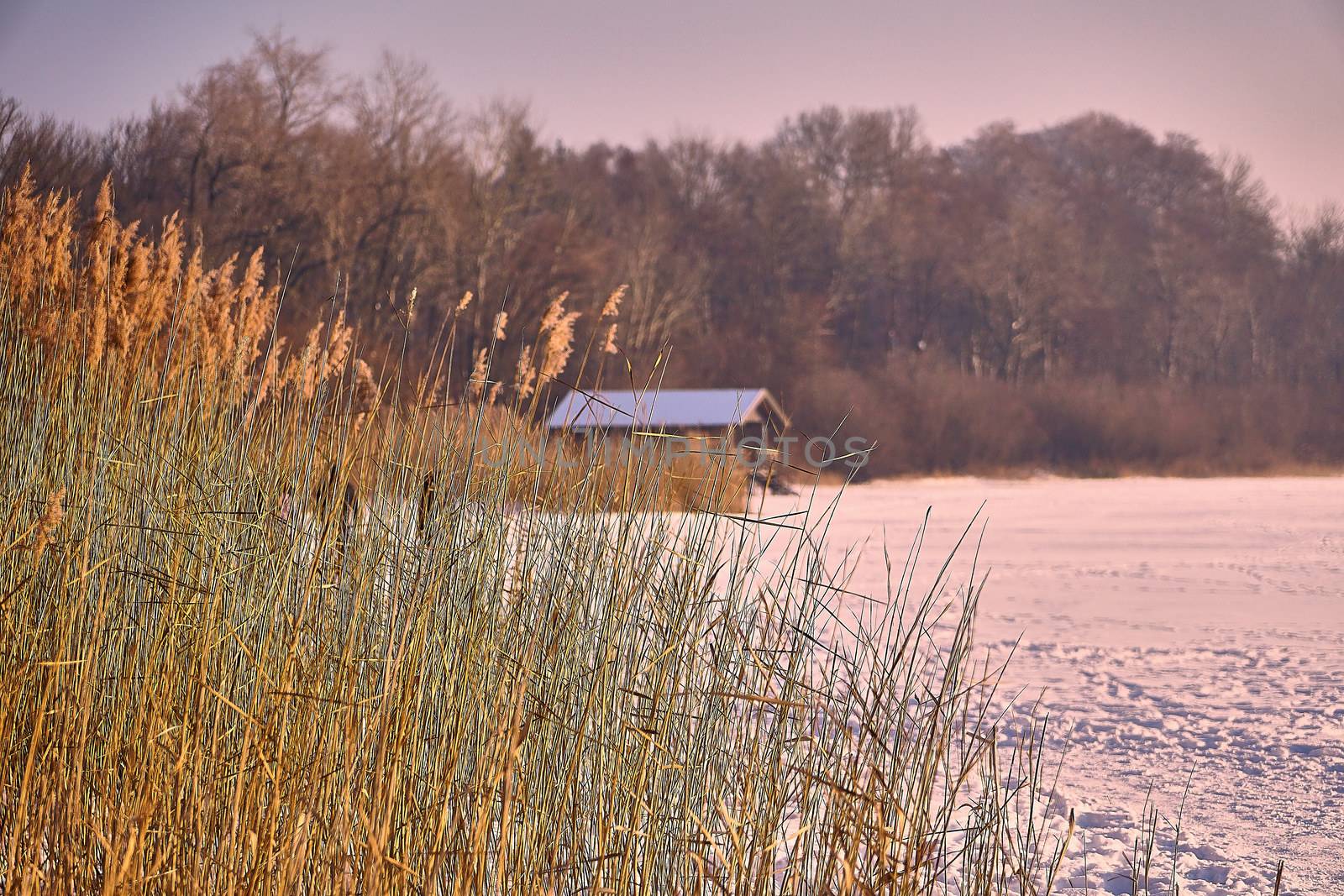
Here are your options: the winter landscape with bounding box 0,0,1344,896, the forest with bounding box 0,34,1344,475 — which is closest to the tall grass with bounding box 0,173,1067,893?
the winter landscape with bounding box 0,0,1344,896

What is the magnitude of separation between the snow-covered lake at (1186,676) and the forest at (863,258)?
12.0m

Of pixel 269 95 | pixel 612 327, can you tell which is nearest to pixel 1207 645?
pixel 612 327

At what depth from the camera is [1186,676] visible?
229 inches

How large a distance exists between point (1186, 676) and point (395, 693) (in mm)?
4703

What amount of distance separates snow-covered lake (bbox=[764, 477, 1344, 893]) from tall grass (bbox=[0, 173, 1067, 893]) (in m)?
0.81

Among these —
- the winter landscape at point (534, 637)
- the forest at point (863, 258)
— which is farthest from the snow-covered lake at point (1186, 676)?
the forest at point (863, 258)

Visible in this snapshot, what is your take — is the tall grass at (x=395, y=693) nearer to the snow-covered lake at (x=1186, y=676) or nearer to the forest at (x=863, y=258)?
the snow-covered lake at (x=1186, y=676)

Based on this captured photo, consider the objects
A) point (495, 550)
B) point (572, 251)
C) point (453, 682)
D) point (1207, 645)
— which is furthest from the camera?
point (572, 251)

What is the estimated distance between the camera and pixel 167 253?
11.8ft

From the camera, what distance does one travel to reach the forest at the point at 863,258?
22.0m

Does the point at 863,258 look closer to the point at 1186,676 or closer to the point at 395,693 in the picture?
the point at 1186,676

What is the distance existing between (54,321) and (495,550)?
5.77 feet

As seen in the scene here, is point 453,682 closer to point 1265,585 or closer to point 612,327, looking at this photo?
point 612,327

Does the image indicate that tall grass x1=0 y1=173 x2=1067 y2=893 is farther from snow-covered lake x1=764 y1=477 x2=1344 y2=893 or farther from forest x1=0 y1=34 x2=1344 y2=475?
forest x1=0 y1=34 x2=1344 y2=475
